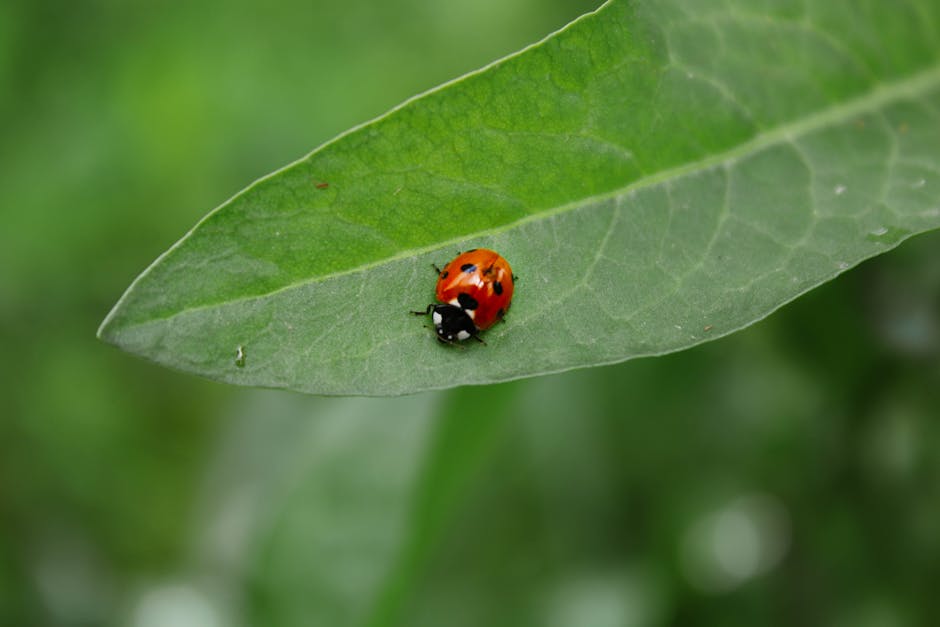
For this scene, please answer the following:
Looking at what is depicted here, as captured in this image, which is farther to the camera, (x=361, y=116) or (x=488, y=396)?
(x=361, y=116)

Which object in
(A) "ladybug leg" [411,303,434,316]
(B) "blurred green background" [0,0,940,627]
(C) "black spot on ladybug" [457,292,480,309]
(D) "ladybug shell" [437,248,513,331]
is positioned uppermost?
(B) "blurred green background" [0,0,940,627]

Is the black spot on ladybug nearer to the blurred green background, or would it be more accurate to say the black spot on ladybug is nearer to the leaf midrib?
the leaf midrib

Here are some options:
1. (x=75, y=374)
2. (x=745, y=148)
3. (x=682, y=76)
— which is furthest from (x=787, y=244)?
(x=75, y=374)

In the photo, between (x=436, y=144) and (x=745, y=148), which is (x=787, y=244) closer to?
(x=745, y=148)

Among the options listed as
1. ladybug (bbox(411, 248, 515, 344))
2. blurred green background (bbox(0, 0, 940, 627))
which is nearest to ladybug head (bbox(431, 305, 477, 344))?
ladybug (bbox(411, 248, 515, 344))

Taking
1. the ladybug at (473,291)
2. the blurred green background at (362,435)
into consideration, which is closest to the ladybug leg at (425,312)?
the ladybug at (473,291)

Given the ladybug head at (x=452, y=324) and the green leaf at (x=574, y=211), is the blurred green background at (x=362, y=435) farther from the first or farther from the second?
the green leaf at (x=574, y=211)

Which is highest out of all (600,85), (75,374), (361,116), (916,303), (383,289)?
(361,116)
